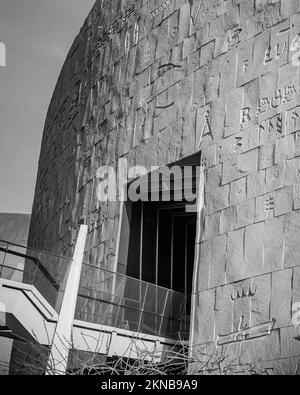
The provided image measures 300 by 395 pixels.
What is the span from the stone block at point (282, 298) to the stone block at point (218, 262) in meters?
1.04

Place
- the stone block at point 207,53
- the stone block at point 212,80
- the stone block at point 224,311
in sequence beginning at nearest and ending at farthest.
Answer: the stone block at point 224,311 → the stone block at point 212,80 → the stone block at point 207,53

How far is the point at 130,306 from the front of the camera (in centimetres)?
1125

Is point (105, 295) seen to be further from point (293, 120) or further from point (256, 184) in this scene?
point (293, 120)

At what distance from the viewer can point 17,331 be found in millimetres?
10320

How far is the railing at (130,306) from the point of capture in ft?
35.9

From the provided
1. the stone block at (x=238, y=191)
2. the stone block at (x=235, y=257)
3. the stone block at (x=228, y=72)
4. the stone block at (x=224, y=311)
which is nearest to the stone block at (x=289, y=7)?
the stone block at (x=228, y=72)

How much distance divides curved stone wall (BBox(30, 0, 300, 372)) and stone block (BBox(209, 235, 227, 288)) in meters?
0.02

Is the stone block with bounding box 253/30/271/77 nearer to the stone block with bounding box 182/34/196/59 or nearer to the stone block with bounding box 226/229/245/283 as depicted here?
the stone block with bounding box 182/34/196/59

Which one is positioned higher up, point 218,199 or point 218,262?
point 218,199

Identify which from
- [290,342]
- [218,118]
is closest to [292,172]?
[218,118]

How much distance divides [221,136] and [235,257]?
198 centimetres

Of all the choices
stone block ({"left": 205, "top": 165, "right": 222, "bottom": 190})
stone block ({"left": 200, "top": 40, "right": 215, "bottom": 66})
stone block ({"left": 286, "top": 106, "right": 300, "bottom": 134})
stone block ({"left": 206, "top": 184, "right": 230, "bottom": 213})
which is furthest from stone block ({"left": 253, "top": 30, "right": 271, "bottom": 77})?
stone block ({"left": 206, "top": 184, "right": 230, "bottom": 213})

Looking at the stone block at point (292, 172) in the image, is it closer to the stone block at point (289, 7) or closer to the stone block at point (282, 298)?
the stone block at point (282, 298)

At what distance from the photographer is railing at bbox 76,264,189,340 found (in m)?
10.9
